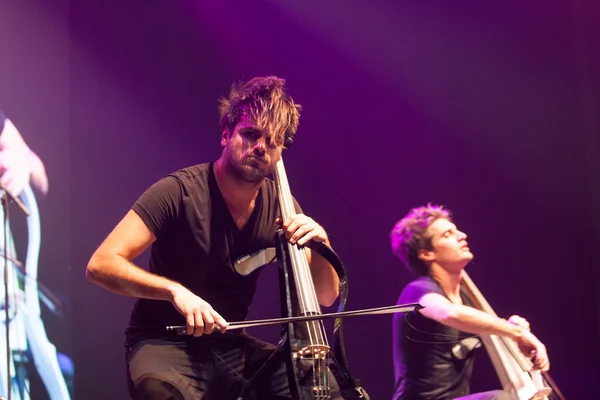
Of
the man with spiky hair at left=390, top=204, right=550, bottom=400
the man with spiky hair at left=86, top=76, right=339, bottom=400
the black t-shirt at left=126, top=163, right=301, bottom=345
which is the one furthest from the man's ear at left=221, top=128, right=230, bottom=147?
the man with spiky hair at left=390, top=204, right=550, bottom=400

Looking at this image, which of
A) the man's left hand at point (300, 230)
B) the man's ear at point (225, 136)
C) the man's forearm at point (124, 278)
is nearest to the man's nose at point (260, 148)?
the man's ear at point (225, 136)

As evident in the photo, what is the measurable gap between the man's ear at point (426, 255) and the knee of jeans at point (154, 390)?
1624 mm

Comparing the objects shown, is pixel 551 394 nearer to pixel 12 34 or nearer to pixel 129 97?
pixel 129 97

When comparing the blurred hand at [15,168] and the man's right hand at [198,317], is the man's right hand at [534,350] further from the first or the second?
the blurred hand at [15,168]

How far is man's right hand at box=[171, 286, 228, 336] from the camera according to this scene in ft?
5.03

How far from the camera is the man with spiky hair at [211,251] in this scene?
5.89ft

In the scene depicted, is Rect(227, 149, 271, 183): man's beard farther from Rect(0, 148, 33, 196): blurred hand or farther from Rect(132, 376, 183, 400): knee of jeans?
Rect(0, 148, 33, 196): blurred hand

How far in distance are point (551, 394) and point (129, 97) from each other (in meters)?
2.30

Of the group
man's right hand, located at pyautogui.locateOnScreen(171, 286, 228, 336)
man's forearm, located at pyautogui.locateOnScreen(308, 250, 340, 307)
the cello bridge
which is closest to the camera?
man's right hand, located at pyautogui.locateOnScreen(171, 286, 228, 336)

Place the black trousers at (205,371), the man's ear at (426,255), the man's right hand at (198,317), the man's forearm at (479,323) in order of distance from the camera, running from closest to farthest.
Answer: the man's right hand at (198,317), the black trousers at (205,371), the man's forearm at (479,323), the man's ear at (426,255)

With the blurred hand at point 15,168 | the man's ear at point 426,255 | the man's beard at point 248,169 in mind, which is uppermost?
the blurred hand at point 15,168

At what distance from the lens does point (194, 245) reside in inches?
79.5

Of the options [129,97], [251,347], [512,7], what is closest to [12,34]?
[129,97]

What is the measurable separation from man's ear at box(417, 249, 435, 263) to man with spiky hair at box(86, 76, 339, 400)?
1044 millimetres
